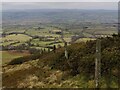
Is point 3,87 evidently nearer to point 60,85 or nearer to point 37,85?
point 37,85

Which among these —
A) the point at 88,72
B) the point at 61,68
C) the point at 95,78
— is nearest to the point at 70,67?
the point at 61,68

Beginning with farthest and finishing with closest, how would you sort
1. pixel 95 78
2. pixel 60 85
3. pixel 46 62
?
pixel 46 62
pixel 60 85
pixel 95 78

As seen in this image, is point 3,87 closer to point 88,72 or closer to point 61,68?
point 61,68

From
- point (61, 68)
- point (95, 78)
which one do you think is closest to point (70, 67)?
point (61, 68)

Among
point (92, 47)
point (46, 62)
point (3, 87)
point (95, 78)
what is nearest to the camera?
point (95, 78)

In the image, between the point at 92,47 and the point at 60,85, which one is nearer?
the point at 60,85

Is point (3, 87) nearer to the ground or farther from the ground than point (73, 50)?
nearer to the ground
